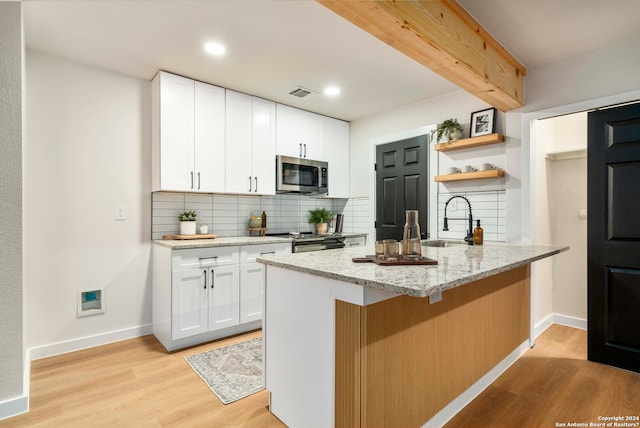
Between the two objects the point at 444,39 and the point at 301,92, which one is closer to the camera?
the point at 444,39

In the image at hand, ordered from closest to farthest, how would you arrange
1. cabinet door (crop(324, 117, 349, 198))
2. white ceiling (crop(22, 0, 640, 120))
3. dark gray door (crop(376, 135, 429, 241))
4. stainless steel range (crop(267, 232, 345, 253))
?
white ceiling (crop(22, 0, 640, 120))
stainless steel range (crop(267, 232, 345, 253))
dark gray door (crop(376, 135, 429, 241))
cabinet door (crop(324, 117, 349, 198))

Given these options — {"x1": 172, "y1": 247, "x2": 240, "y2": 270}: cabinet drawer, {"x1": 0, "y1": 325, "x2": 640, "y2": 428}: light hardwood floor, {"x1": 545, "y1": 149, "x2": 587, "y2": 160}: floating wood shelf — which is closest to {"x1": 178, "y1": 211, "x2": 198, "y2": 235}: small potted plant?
{"x1": 172, "y1": 247, "x2": 240, "y2": 270}: cabinet drawer

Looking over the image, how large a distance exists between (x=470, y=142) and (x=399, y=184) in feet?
3.28

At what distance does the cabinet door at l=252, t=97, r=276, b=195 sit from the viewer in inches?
141

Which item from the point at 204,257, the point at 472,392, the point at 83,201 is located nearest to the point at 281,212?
the point at 204,257

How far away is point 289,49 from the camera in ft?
8.38

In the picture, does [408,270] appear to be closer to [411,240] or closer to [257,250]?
[411,240]

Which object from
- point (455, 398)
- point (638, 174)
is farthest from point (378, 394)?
point (638, 174)

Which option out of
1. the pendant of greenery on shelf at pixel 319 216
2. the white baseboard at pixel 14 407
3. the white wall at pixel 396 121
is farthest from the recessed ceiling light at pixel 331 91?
the white baseboard at pixel 14 407

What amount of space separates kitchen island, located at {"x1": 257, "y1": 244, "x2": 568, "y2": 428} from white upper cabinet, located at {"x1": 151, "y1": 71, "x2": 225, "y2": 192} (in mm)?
1682

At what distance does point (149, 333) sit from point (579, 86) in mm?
4384

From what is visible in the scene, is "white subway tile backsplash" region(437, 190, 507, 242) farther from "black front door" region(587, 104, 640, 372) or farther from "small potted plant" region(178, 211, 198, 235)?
"small potted plant" region(178, 211, 198, 235)

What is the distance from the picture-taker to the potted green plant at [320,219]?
4344mm

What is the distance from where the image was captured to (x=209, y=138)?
322cm
